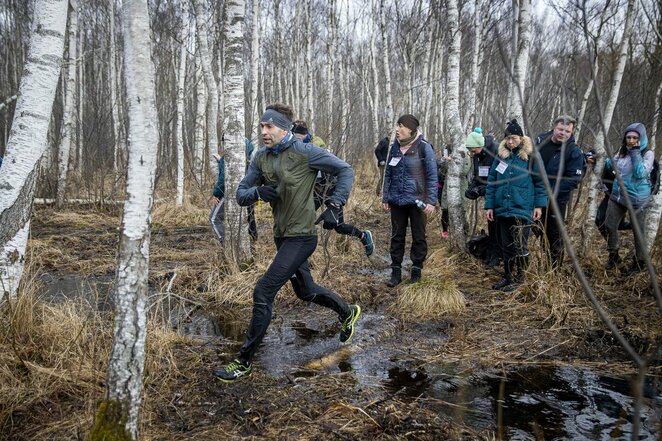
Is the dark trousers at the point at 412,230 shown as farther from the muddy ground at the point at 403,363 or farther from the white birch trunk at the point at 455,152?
the white birch trunk at the point at 455,152

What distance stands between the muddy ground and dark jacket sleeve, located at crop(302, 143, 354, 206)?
140 centimetres

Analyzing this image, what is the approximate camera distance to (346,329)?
14.4 ft

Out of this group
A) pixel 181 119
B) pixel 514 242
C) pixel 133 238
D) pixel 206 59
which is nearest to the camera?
pixel 133 238

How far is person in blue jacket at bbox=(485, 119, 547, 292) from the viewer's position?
17.5ft

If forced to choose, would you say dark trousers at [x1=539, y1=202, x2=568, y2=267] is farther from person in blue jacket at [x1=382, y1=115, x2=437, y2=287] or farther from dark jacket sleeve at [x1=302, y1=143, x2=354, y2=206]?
dark jacket sleeve at [x1=302, y1=143, x2=354, y2=206]

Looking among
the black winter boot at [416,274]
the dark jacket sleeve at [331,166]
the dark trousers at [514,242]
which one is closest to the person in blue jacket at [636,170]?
the dark trousers at [514,242]

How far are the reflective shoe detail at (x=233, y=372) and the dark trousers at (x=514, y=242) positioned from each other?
11.2ft

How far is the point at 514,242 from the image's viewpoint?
18.4ft

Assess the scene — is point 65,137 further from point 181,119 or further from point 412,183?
point 412,183

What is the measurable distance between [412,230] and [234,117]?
2.56 metres

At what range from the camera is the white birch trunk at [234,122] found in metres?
5.73

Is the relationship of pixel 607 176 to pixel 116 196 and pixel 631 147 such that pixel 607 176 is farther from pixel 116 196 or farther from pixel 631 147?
pixel 116 196

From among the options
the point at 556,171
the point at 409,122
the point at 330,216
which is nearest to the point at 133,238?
the point at 330,216

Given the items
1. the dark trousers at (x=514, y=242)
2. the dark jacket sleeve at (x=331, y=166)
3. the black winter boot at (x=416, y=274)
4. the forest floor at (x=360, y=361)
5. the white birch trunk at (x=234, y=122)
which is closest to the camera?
the forest floor at (x=360, y=361)
